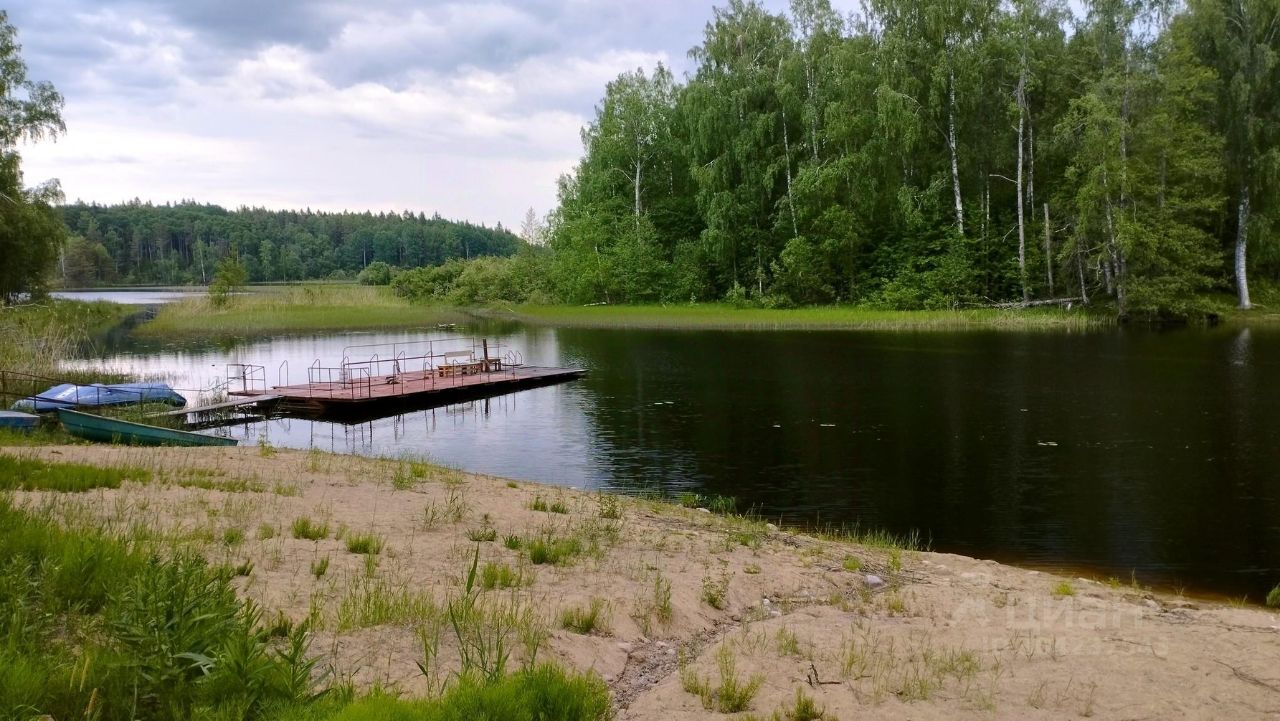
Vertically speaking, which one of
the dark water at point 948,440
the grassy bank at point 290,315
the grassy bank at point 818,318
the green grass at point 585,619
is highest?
the grassy bank at point 290,315

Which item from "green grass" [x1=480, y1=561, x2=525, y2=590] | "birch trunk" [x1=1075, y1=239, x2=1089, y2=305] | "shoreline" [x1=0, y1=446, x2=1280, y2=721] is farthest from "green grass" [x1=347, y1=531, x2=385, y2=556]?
"birch trunk" [x1=1075, y1=239, x2=1089, y2=305]

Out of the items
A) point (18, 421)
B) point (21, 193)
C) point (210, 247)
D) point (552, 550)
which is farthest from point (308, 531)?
point (210, 247)

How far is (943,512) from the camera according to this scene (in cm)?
1453

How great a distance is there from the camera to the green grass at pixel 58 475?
Answer: 1018 centimetres

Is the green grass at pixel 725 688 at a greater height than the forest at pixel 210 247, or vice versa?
the forest at pixel 210 247

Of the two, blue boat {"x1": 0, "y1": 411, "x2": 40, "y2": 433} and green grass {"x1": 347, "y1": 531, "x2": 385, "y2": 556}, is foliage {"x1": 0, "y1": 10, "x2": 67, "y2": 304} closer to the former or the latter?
blue boat {"x1": 0, "y1": 411, "x2": 40, "y2": 433}

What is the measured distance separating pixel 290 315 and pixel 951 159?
4639 centimetres

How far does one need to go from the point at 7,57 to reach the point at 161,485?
38767 mm

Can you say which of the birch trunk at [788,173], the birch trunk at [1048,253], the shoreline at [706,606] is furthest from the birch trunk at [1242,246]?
the shoreline at [706,606]

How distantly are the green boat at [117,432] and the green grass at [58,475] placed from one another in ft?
22.0

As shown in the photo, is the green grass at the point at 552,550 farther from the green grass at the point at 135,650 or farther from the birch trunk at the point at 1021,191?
the birch trunk at the point at 1021,191

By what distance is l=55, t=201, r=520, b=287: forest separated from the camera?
156m

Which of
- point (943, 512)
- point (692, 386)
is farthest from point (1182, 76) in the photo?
point (943, 512)

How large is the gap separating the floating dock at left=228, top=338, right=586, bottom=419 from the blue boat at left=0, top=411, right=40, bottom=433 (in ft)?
23.7
